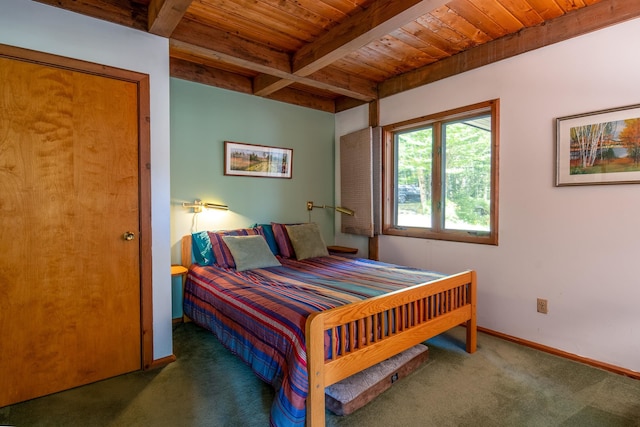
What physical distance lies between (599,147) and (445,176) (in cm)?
125

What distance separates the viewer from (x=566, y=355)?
2.50 metres

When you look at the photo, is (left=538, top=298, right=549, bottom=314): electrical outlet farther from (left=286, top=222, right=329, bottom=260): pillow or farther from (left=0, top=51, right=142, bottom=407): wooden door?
(left=0, top=51, right=142, bottom=407): wooden door

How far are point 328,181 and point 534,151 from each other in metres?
2.38

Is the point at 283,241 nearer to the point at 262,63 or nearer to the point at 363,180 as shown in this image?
the point at 363,180

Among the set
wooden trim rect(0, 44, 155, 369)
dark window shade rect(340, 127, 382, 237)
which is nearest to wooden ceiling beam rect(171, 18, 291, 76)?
wooden trim rect(0, 44, 155, 369)

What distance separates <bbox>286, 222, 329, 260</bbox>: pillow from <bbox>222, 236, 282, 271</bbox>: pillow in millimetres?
387

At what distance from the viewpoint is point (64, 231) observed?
2082 mm

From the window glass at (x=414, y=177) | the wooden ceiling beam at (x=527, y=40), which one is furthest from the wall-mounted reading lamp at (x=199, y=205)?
the wooden ceiling beam at (x=527, y=40)

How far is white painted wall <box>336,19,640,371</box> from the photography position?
2.26 meters

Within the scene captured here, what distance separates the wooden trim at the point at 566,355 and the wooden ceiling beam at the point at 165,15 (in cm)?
338

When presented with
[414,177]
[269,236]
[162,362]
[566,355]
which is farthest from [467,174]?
[162,362]

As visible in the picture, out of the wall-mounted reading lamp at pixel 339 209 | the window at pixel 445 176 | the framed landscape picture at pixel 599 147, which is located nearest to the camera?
the framed landscape picture at pixel 599 147

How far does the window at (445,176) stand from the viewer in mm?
3055

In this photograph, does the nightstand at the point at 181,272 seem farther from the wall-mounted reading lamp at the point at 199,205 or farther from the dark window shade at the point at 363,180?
the dark window shade at the point at 363,180
